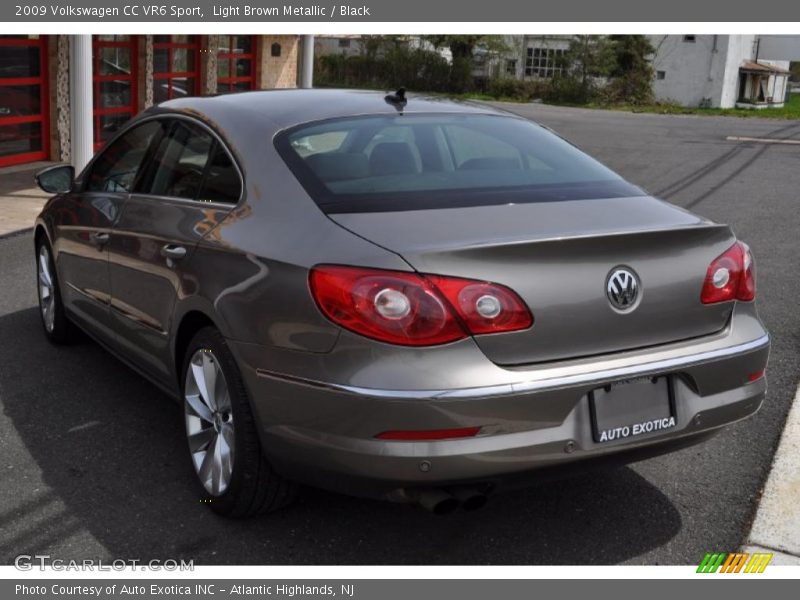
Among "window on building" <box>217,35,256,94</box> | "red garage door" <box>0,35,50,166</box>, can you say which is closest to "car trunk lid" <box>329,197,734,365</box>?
"red garage door" <box>0,35,50,166</box>

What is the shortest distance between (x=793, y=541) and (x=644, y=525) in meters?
0.54

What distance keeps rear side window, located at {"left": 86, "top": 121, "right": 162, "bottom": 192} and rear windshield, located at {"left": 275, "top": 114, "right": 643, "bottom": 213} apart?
4.02 ft

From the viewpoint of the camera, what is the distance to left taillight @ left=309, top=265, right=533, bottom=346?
10.4 ft

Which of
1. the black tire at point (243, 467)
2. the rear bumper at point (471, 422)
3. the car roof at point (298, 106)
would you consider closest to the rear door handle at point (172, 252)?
the black tire at point (243, 467)

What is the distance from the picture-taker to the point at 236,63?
70.7 ft

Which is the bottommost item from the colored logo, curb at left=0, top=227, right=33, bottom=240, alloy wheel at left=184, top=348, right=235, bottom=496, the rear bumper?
curb at left=0, top=227, right=33, bottom=240

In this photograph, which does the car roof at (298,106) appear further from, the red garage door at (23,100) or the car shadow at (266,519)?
the red garage door at (23,100)

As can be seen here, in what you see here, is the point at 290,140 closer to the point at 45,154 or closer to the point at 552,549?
the point at 552,549

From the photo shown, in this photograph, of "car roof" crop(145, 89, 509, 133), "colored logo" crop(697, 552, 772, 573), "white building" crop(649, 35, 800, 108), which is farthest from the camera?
"white building" crop(649, 35, 800, 108)

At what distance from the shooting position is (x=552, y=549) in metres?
3.75

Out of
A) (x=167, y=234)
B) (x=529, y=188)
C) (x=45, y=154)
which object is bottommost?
(x=45, y=154)

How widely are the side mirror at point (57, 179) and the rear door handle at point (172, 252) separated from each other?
5.65 ft

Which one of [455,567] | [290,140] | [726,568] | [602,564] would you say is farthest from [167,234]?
[726,568]

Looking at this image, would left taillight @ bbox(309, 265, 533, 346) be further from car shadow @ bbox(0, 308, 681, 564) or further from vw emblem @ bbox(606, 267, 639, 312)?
car shadow @ bbox(0, 308, 681, 564)
